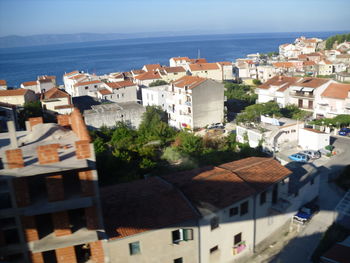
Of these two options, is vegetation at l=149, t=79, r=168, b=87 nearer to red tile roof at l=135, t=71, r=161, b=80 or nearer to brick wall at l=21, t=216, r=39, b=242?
red tile roof at l=135, t=71, r=161, b=80

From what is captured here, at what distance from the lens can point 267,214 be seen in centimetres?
1683

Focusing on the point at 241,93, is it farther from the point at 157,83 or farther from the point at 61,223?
the point at 61,223

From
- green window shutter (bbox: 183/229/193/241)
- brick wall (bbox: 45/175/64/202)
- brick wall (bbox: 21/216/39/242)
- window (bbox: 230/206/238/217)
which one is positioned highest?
brick wall (bbox: 45/175/64/202)

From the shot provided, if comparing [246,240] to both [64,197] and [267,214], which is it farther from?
[64,197]

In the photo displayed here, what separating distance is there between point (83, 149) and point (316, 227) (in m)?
15.1

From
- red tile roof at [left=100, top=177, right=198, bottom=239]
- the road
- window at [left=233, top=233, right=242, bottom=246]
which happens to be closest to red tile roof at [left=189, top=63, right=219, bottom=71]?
the road

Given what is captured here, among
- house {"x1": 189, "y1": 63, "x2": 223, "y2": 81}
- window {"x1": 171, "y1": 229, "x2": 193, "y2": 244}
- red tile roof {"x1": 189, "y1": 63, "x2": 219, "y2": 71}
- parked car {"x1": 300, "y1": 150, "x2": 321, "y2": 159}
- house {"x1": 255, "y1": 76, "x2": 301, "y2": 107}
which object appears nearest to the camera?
window {"x1": 171, "y1": 229, "x2": 193, "y2": 244}

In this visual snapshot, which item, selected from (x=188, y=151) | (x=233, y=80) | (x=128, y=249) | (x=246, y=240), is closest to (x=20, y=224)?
(x=128, y=249)

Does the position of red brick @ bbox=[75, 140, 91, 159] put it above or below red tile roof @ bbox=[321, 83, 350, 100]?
above

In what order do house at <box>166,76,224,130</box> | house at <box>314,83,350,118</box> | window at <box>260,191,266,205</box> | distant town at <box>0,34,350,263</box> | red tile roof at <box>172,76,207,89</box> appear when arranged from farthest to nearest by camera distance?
house at <box>314,83,350,118</box>
house at <box>166,76,224,130</box>
red tile roof at <box>172,76,207,89</box>
window at <box>260,191,266,205</box>
distant town at <box>0,34,350,263</box>

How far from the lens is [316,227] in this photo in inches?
718

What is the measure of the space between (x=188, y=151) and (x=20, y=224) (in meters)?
19.7

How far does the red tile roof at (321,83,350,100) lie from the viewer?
40.8 m

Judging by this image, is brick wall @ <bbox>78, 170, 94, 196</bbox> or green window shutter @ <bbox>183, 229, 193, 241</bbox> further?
green window shutter @ <bbox>183, 229, 193, 241</bbox>
